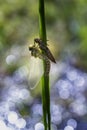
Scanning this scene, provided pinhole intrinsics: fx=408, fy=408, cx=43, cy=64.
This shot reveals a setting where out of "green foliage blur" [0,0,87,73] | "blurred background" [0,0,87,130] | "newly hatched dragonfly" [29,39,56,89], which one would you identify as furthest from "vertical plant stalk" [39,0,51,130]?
"green foliage blur" [0,0,87,73]

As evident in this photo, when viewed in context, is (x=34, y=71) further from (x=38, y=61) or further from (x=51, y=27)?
(x=51, y=27)

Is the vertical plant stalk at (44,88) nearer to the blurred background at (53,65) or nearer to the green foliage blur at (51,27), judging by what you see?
the blurred background at (53,65)

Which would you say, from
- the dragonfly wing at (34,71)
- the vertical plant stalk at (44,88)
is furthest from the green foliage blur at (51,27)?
the vertical plant stalk at (44,88)

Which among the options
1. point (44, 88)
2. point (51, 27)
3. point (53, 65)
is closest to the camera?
point (44, 88)

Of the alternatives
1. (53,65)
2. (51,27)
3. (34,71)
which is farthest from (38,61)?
(51,27)

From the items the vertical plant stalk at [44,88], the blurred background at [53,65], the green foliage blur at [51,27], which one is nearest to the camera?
the vertical plant stalk at [44,88]

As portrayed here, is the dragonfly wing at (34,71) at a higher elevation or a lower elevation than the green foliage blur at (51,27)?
lower
